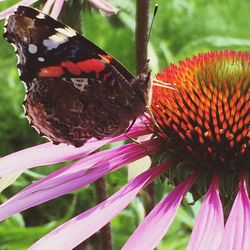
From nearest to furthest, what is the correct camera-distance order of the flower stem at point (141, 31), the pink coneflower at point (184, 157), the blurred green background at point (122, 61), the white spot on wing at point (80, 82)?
the pink coneflower at point (184, 157) < the white spot on wing at point (80, 82) < the flower stem at point (141, 31) < the blurred green background at point (122, 61)

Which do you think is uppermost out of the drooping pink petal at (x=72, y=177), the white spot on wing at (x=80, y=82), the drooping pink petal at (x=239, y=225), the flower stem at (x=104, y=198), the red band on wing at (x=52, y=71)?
the red band on wing at (x=52, y=71)

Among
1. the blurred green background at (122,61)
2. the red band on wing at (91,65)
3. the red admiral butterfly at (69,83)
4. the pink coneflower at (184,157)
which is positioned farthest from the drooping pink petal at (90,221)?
the blurred green background at (122,61)

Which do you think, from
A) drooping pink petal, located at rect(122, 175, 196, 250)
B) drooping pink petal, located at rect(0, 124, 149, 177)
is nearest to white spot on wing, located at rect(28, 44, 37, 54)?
drooping pink petal, located at rect(0, 124, 149, 177)

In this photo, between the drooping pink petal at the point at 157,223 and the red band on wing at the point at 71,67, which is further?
the red band on wing at the point at 71,67

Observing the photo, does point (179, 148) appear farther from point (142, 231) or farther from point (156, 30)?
point (156, 30)

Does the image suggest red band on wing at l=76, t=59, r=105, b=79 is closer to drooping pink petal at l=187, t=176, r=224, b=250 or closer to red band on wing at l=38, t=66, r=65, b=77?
red band on wing at l=38, t=66, r=65, b=77

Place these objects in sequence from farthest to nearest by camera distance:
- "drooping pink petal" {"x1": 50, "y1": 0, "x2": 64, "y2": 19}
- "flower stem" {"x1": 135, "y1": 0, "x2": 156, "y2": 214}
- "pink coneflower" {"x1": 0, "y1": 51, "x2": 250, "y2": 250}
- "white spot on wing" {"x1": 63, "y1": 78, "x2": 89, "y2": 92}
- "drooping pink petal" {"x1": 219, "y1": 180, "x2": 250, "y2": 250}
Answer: "flower stem" {"x1": 135, "y1": 0, "x2": 156, "y2": 214}, "drooping pink petal" {"x1": 50, "y1": 0, "x2": 64, "y2": 19}, "white spot on wing" {"x1": 63, "y1": 78, "x2": 89, "y2": 92}, "pink coneflower" {"x1": 0, "y1": 51, "x2": 250, "y2": 250}, "drooping pink petal" {"x1": 219, "y1": 180, "x2": 250, "y2": 250}

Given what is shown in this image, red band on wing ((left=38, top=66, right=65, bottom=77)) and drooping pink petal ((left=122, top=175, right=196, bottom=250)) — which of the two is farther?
red band on wing ((left=38, top=66, right=65, bottom=77))

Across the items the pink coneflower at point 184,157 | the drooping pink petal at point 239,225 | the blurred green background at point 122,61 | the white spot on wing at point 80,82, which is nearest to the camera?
the drooping pink petal at point 239,225

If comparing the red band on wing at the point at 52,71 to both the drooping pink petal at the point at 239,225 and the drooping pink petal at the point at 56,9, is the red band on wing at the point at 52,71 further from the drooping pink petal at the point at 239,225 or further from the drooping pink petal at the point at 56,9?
the drooping pink petal at the point at 239,225

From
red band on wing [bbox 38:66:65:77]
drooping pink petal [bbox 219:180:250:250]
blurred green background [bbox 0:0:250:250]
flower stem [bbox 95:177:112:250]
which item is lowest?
blurred green background [bbox 0:0:250:250]
